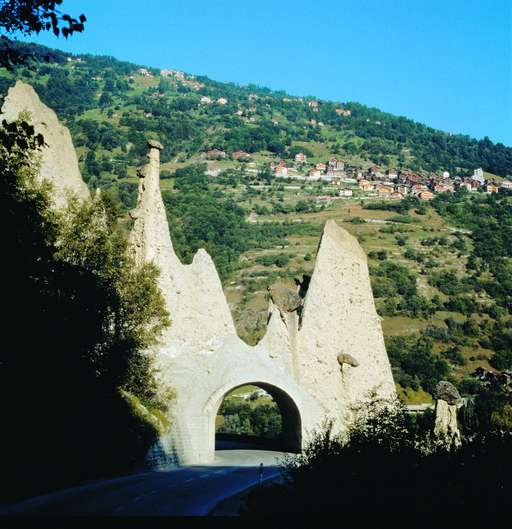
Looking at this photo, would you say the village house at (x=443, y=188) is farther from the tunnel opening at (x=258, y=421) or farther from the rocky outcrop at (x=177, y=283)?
the rocky outcrop at (x=177, y=283)

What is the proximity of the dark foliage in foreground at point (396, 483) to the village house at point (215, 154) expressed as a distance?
553 feet

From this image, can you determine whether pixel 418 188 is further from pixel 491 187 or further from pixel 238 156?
pixel 238 156

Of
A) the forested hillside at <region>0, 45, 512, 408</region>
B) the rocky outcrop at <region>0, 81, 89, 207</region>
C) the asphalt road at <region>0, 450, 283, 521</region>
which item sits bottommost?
the asphalt road at <region>0, 450, 283, 521</region>

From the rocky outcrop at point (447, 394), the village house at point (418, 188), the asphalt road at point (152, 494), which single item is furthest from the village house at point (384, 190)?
the asphalt road at point (152, 494)

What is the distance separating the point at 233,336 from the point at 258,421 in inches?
1199

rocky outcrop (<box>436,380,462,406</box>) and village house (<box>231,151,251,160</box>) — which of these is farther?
village house (<box>231,151,251,160</box>)

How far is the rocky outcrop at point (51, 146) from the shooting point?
29391 mm

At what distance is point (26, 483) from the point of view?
63.2 feet

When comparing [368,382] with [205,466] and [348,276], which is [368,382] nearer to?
[348,276]

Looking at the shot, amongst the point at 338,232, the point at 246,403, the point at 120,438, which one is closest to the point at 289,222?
the point at 246,403

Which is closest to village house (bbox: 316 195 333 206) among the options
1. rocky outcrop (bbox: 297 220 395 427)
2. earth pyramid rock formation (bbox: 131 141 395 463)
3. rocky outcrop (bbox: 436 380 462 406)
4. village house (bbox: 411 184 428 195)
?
village house (bbox: 411 184 428 195)

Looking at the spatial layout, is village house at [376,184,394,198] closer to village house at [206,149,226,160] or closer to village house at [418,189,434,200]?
village house at [418,189,434,200]

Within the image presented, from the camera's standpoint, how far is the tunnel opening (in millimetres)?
32375

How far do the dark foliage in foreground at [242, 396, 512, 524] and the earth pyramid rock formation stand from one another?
11809 mm
